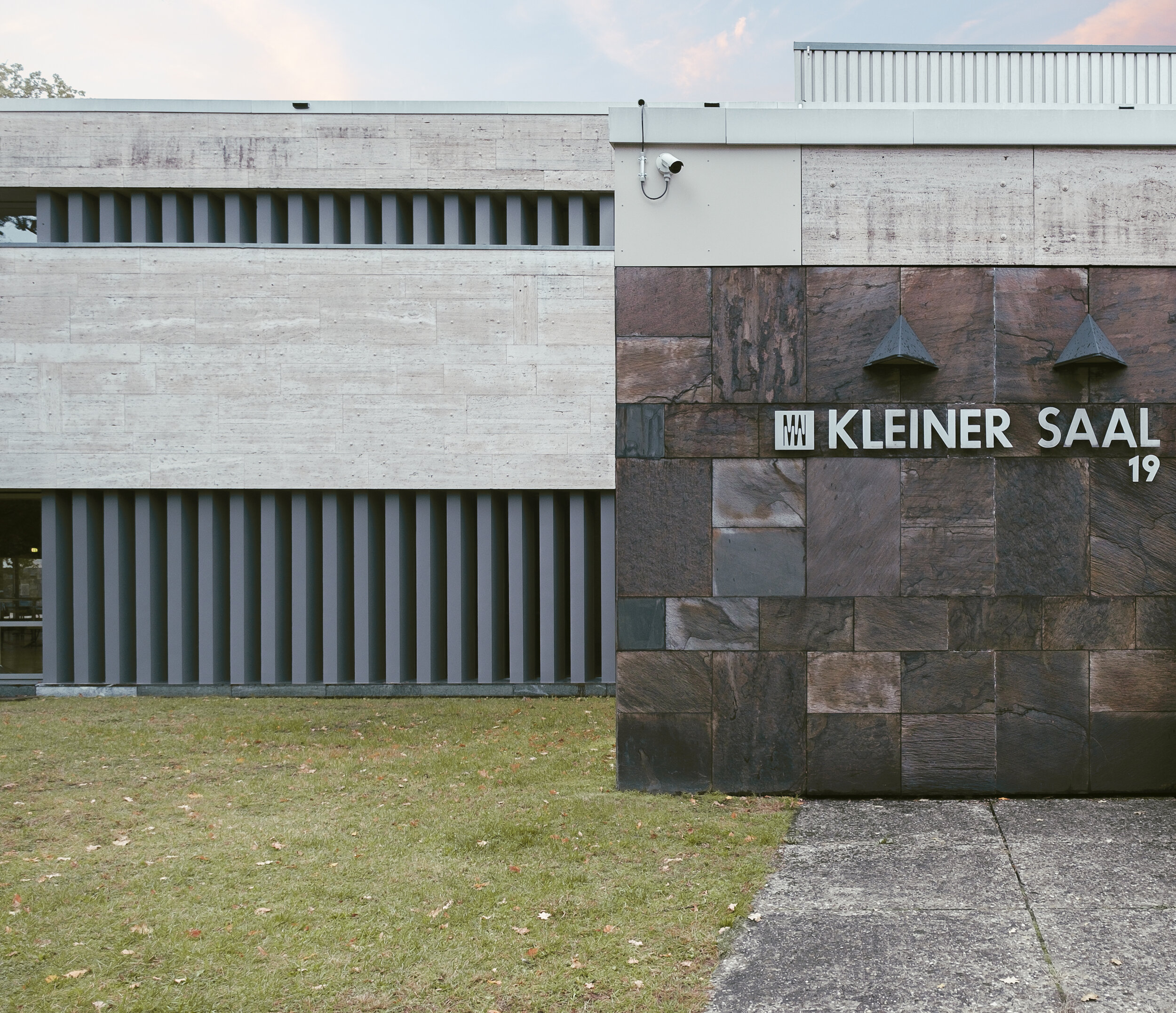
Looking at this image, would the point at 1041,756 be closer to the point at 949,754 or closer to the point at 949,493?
the point at 949,754

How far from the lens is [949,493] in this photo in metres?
7.84

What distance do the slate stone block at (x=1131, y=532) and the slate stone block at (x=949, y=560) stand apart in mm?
938

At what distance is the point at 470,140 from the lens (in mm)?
14484

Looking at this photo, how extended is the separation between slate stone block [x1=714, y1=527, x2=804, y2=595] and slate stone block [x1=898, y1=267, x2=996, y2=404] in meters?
1.73

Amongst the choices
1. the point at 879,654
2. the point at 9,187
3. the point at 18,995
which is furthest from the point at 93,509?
the point at 879,654

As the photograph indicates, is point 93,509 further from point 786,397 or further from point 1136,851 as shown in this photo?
point 1136,851

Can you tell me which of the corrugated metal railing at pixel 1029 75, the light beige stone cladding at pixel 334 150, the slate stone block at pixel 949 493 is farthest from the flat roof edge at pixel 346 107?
the slate stone block at pixel 949 493

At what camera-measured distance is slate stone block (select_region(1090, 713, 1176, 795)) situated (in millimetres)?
7695

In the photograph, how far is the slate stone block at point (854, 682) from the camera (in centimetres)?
781

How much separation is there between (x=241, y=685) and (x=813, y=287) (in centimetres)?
1135

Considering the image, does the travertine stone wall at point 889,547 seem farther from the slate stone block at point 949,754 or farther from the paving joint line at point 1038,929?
the paving joint line at point 1038,929

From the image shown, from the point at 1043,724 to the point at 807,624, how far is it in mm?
2280

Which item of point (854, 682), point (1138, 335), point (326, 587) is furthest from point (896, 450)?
point (326, 587)

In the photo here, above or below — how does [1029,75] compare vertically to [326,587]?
above
